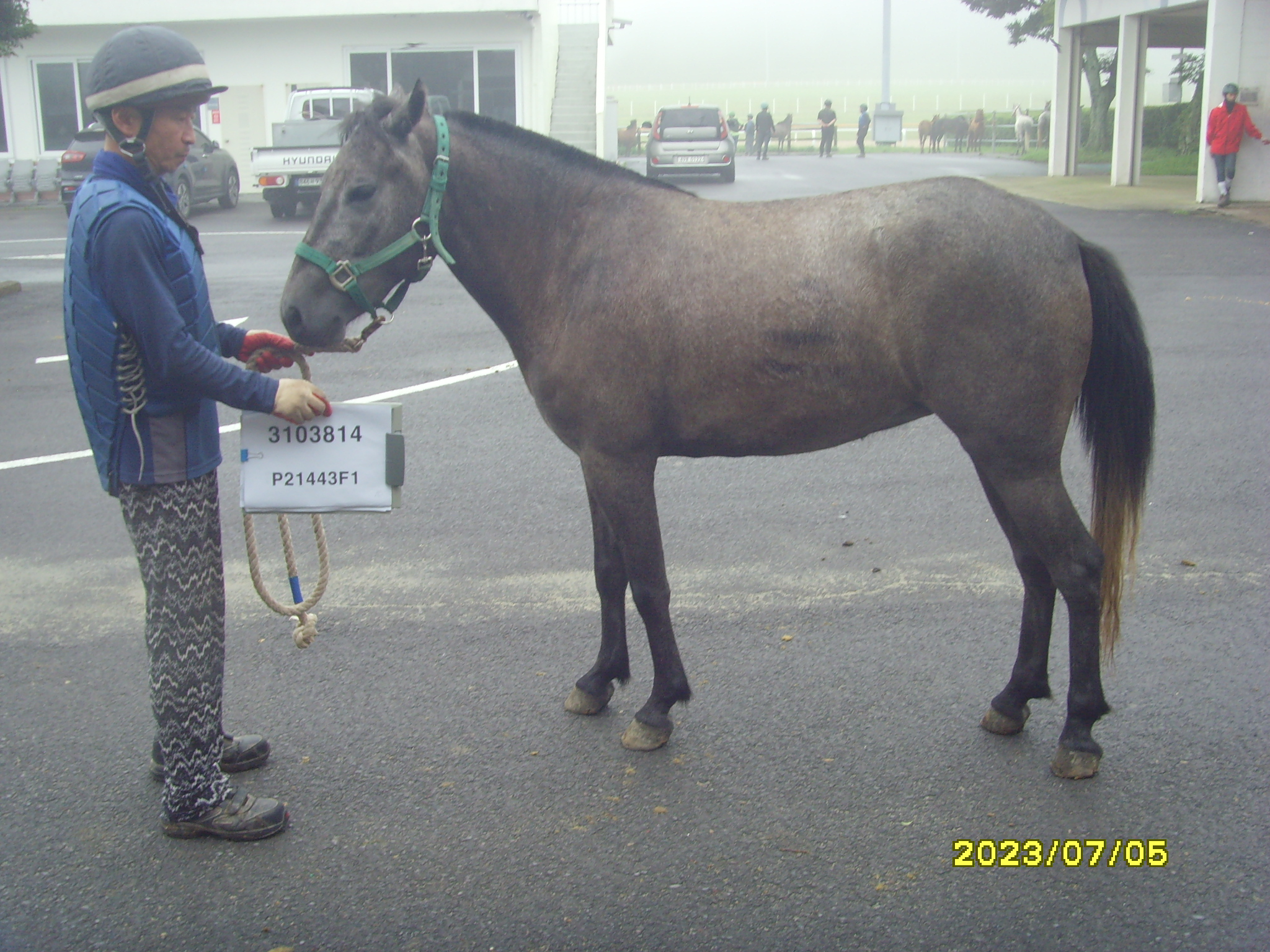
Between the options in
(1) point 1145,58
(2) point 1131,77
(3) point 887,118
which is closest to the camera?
(2) point 1131,77

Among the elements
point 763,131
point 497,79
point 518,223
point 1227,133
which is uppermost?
point 497,79

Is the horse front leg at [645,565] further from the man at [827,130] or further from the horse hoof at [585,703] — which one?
the man at [827,130]

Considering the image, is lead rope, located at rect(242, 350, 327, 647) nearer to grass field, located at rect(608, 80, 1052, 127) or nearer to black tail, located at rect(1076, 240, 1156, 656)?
black tail, located at rect(1076, 240, 1156, 656)

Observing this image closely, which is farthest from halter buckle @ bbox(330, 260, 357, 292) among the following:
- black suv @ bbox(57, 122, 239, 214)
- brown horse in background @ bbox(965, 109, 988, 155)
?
brown horse in background @ bbox(965, 109, 988, 155)

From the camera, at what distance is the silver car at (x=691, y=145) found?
95.2ft

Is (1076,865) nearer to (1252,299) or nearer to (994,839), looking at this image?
(994,839)

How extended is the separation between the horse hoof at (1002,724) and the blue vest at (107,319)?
2.60 m

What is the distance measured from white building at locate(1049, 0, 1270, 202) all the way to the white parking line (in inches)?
640

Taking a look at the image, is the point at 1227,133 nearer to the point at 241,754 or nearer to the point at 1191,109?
→ the point at 1191,109

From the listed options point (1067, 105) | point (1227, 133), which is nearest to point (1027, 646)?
point (1227, 133)

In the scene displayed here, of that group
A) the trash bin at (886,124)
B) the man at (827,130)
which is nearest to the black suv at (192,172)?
the man at (827,130)

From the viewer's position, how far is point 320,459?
11.0 feet

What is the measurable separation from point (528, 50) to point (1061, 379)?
2832cm

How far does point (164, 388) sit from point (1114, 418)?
2771 millimetres
